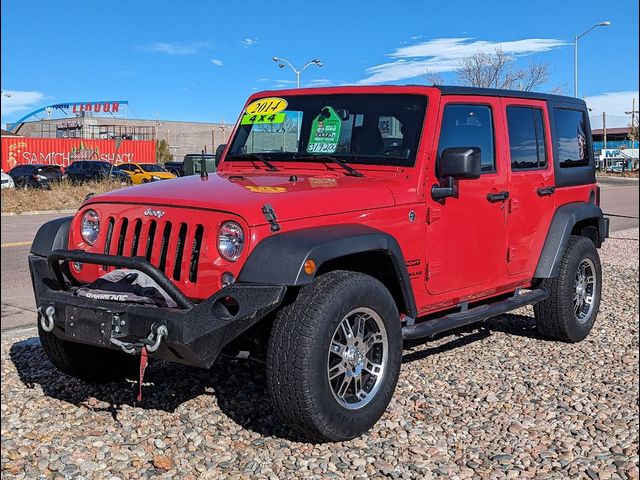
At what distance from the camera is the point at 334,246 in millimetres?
3750

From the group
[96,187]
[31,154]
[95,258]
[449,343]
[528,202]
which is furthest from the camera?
[31,154]

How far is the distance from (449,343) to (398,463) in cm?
238

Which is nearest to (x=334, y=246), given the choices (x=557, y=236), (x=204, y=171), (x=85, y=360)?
(x=204, y=171)

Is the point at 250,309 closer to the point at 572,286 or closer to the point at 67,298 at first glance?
the point at 67,298

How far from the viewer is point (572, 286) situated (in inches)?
234

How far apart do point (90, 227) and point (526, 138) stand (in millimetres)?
3324

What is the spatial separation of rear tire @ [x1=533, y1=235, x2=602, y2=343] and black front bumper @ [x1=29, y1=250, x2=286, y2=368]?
9.98ft

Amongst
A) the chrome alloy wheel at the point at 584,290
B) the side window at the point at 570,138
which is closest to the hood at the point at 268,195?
the side window at the point at 570,138

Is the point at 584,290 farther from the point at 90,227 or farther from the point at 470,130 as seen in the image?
the point at 90,227

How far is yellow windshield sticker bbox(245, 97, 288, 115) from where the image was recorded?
17.9ft

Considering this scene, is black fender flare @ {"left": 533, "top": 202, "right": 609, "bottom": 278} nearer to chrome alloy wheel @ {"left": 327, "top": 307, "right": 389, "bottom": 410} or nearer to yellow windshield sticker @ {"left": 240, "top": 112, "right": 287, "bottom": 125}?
chrome alloy wheel @ {"left": 327, "top": 307, "right": 389, "bottom": 410}

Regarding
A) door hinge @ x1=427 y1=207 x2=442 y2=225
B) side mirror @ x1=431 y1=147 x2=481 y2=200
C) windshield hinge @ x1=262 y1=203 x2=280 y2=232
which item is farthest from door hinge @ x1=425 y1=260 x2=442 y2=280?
windshield hinge @ x1=262 y1=203 x2=280 y2=232

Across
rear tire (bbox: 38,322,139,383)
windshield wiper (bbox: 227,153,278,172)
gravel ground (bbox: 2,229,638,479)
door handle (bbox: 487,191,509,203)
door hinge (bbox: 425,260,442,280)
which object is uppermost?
windshield wiper (bbox: 227,153,278,172)

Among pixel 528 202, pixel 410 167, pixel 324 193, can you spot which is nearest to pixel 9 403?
pixel 324 193
